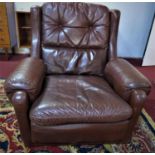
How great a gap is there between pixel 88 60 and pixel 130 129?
2.27 ft

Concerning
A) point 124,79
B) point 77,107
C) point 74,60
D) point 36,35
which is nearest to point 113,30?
point 74,60

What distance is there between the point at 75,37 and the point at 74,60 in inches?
8.1

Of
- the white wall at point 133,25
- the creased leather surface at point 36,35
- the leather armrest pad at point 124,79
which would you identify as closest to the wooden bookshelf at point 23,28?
the white wall at point 133,25

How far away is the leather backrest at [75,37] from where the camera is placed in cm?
153

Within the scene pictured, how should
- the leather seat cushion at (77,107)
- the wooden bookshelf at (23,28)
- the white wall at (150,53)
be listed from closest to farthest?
the leather seat cushion at (77,107) → the white wall at (150,53) → the wooden bookshelf at (23,28)

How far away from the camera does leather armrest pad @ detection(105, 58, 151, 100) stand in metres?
1.13

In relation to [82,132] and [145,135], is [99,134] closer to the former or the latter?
[82,132]

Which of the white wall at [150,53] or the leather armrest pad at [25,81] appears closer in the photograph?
the leather armrest pad at [25,81]

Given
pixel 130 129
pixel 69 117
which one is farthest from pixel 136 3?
pixel 69 117

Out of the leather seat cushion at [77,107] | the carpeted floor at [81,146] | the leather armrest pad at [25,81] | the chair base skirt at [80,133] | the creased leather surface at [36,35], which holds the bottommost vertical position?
the carpeted floor at [81,146]

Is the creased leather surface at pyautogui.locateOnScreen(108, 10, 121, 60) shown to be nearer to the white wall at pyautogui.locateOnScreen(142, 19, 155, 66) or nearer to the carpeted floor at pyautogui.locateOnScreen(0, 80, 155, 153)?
the carpeted floor at pyautogui.locateOnScreen(0, 80, 155, 153)

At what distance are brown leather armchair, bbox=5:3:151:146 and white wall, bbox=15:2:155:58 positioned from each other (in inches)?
62.5

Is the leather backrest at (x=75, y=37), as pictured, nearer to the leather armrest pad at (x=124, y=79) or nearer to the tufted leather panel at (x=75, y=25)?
the tufted leather panel at (x=75, y=25)

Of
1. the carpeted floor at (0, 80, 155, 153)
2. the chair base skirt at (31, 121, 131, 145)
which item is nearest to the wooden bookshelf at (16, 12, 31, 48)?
the carpeted floor at (0, 80, 155, 153)
